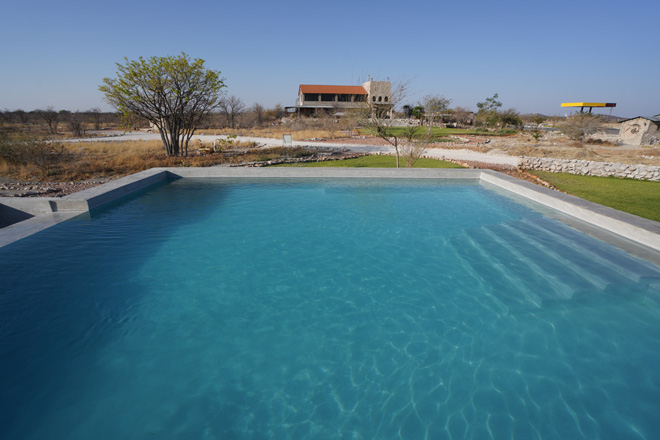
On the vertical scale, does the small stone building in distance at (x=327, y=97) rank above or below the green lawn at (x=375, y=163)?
above

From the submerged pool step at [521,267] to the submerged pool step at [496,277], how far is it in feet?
0.21

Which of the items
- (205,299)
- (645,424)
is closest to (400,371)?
(645,424)

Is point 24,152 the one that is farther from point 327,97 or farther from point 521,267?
point 327,97

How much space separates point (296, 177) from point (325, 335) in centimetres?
825

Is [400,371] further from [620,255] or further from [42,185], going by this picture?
[42,185]

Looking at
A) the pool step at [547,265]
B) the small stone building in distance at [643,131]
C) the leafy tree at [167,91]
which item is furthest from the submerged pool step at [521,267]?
the small stone building in distance at [643,131]

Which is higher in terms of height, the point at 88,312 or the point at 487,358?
the point at 88,312

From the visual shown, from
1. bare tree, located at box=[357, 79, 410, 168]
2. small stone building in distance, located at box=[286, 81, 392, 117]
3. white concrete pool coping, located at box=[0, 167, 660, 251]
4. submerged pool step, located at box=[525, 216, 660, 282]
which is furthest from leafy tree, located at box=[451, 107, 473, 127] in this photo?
submerged pool step, located at box=[525, 216, 660, 282]

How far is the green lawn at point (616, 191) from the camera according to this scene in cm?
767

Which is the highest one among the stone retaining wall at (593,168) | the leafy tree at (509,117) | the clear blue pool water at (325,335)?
the leafy tree at (509,117)

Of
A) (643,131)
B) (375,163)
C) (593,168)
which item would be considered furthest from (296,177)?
(643,131)

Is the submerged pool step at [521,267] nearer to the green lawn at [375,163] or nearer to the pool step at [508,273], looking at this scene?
the pool step at [508,273]

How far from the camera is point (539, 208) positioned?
805cm

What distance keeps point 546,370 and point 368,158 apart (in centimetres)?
1391
